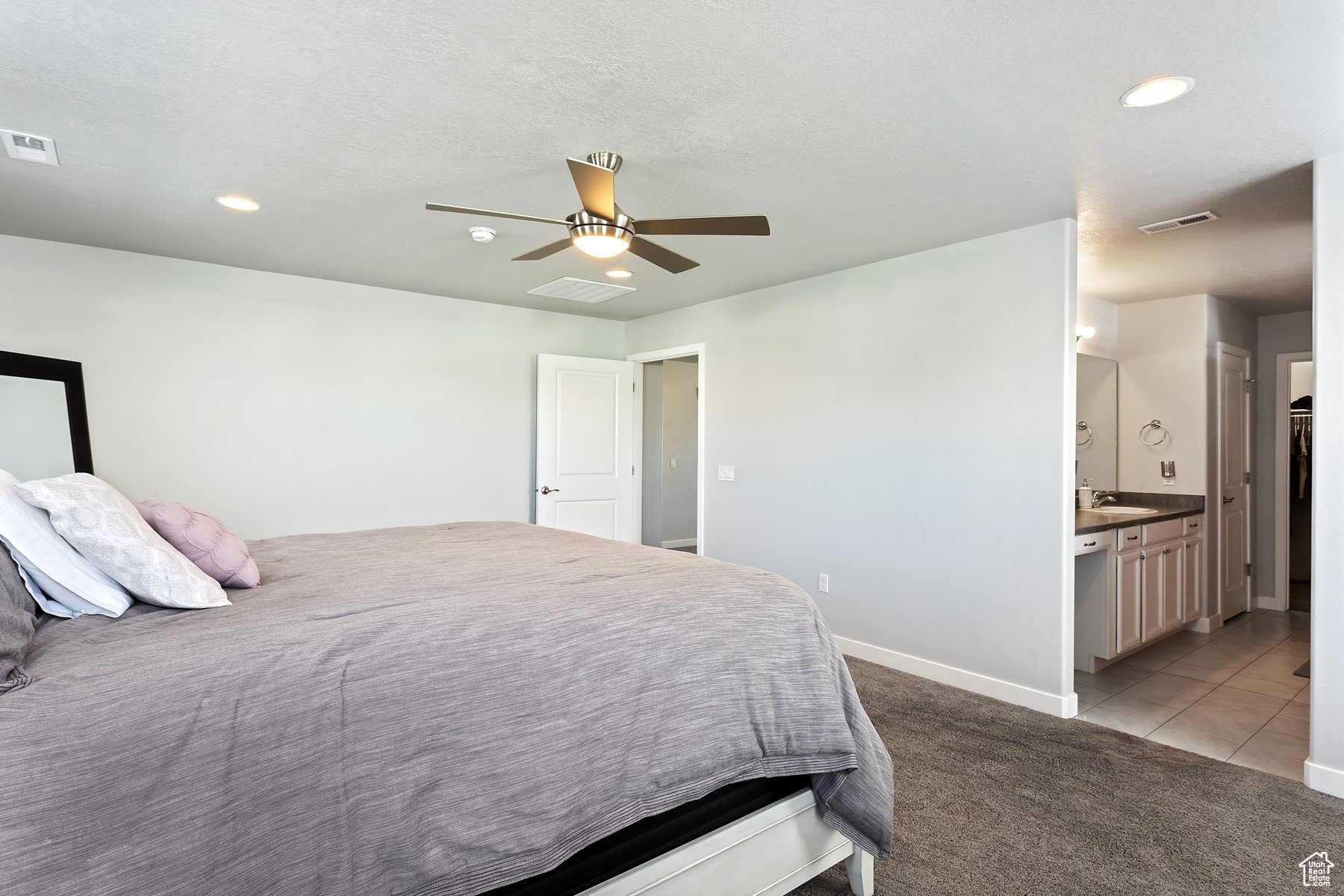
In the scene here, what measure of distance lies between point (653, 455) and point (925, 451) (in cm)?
456

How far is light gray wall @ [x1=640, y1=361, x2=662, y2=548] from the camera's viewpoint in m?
8.06

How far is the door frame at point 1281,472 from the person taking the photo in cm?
565

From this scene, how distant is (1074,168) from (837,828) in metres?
2.58

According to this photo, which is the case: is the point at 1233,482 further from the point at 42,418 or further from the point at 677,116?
the point at 42,418

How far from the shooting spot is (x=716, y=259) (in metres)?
4.08

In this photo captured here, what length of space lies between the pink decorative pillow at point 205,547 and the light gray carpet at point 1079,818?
6.10 feet

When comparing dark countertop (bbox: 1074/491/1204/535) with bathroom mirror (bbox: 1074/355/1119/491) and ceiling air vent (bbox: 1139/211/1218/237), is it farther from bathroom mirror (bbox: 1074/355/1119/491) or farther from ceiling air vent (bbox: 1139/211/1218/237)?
ceiling air vent (bbox: 1139/211/1218/237)

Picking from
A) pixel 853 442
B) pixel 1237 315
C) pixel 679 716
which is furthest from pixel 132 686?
pixel 1237 315

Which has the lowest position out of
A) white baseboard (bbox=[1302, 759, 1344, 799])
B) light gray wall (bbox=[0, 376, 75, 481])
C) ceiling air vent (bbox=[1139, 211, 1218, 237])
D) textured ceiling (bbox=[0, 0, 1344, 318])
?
white baseboard (bbox=[1302, 759, 1344, 799])

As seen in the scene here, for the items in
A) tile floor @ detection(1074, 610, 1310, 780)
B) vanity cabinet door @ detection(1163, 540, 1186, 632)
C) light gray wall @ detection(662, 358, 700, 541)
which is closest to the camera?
tile floor @ detection(1074, 610, 1310, 780)

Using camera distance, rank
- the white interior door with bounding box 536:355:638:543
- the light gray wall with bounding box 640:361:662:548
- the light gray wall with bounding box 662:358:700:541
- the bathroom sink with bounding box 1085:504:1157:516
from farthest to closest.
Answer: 1. the light gray wall with bounding box 662:358:700:541
2. the light gray wall with bounding box 640:361:662:548
3. the white interior door with bounding box 536:355:638:543
4. the bathroom sink with bounding box 1085:504:1157:516

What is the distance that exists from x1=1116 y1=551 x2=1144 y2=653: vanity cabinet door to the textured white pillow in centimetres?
434

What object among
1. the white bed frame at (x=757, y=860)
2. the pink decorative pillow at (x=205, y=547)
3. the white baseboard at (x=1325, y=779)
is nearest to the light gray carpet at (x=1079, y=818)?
the white baseboard at (x=1325, y=779)

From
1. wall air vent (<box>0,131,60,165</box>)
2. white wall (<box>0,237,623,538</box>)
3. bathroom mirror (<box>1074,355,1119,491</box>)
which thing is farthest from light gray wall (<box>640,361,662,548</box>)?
wall air vent (<box>0,131,60,165</box>)
